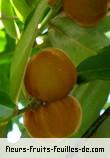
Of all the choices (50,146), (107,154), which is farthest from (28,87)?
(107,154)

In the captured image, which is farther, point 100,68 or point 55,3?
point 55,3

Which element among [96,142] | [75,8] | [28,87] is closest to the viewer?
[28,87]

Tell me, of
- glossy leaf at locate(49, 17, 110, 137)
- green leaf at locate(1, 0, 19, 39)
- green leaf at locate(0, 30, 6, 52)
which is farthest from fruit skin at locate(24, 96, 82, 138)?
green leaf at locate(0, 30, 6, 52)

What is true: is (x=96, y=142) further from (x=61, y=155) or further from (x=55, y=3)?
(x=55, y=3)

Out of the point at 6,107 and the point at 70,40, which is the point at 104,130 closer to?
the point at 70,40

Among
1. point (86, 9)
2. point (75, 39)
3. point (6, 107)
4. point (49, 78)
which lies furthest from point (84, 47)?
point (6, 107)

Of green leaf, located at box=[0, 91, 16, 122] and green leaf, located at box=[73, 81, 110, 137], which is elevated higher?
green leaf, located at box=[0, 91, 16, 122]

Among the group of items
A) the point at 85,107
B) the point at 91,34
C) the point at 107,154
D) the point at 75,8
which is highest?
the point at 75,8

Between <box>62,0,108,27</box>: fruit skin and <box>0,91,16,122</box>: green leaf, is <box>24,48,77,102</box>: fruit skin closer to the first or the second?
<box>0,91,16,122</box>: green leaf
